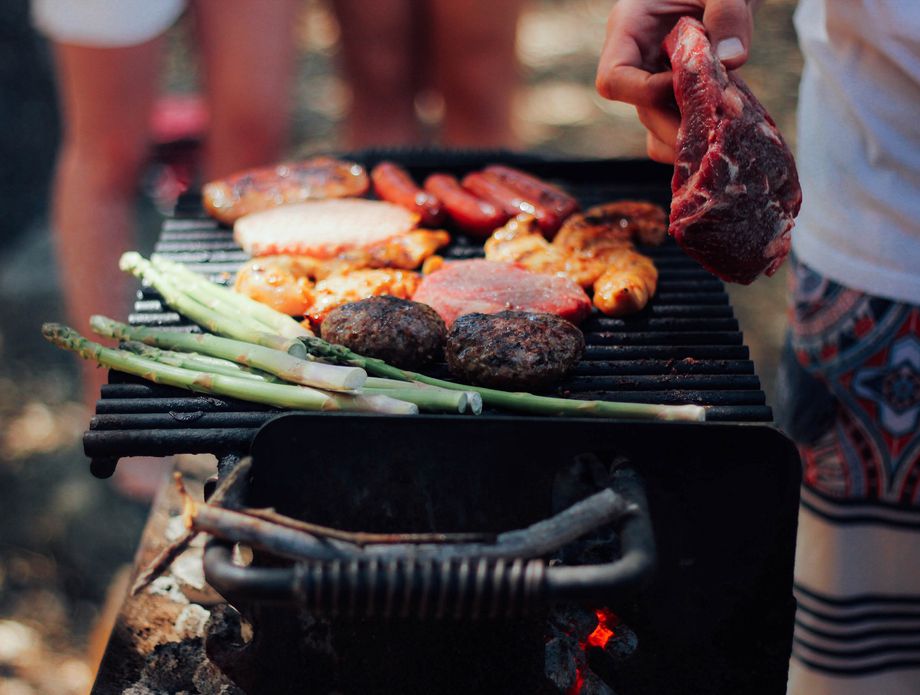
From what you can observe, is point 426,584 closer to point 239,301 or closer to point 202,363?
point 202,363

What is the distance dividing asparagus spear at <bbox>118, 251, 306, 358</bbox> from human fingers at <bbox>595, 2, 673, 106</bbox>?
1.15 meters

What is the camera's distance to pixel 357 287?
113 inches

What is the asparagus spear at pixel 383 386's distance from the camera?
226cm

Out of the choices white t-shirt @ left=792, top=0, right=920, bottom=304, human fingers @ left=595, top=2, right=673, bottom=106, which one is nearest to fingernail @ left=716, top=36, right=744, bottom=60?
human fingers @ left=595, top=2, right=673, bottom=106

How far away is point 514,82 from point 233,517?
445 centimetres

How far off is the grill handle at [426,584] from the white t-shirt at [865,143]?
1755 millimetres

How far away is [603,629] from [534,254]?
1.34 m

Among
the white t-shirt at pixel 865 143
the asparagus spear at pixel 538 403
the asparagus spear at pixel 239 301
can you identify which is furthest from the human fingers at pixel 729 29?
the asparagus spear at pixel 239 301

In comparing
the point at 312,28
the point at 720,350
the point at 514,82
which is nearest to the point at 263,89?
the point at 514,82

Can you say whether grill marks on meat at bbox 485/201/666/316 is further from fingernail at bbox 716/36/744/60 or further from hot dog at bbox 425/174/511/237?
fingernail at bbox 716/36/744/60

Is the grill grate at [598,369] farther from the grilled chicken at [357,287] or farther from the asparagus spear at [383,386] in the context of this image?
the grilled chicken at [357,287]

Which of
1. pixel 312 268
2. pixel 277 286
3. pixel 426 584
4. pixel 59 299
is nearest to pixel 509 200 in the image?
pixel 312 268

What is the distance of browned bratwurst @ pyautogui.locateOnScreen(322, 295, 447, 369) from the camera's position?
249 centimetres

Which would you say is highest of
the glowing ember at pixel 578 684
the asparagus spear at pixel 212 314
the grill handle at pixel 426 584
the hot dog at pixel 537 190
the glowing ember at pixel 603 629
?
the grill handle at pixel 426 584
